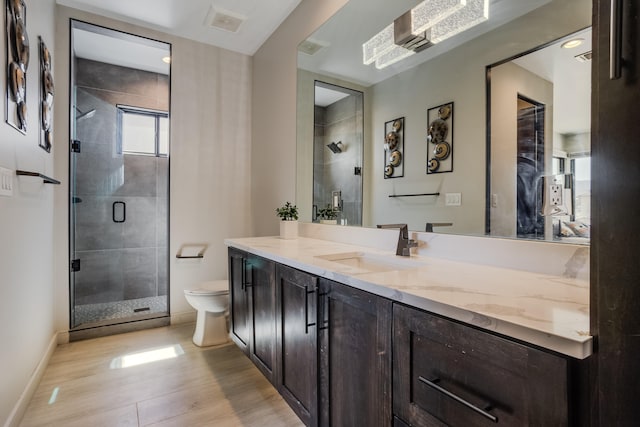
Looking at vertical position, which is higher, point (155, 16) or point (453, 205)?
point (155, 16)

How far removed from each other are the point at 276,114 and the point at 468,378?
261cm

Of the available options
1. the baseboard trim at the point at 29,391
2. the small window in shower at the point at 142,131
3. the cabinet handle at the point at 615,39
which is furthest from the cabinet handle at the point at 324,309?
the small window in shower at the point at 142,131

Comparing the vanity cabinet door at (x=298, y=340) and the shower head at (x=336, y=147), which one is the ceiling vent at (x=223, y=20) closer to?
the shower head at (x=336, y=147)

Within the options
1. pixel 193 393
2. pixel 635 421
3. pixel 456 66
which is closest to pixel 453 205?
pixel 456 66

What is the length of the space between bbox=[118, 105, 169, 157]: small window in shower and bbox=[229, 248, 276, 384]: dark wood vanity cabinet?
6.27ft

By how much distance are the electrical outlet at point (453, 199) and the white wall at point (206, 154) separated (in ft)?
7.52

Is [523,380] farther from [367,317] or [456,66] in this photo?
[456,66]

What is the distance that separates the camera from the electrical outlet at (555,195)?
1145 mm

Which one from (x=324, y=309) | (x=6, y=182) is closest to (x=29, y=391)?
(x=6, y=182)

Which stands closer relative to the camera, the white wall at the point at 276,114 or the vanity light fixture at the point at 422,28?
the vanity light fixture at the point at 422,28

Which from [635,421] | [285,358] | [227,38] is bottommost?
[285,358]

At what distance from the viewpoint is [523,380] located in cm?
65

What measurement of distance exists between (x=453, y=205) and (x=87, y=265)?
3.37 metres

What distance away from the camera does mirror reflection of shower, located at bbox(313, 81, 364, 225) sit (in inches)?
83.3
